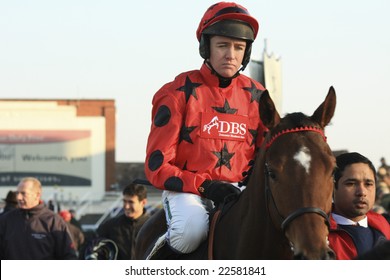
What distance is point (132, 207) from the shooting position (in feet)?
34.9

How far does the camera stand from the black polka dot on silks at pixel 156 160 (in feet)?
18.6

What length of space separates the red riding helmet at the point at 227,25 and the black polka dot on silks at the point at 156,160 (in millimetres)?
764

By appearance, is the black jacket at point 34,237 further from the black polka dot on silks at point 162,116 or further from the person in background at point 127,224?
the black polka dot on silks at point 162,116

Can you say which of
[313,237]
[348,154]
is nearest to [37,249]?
[348,154]

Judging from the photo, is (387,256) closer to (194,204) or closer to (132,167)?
(194,204)

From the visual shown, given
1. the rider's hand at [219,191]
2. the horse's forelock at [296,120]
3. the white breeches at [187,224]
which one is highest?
the horse's forelock at [296,120]

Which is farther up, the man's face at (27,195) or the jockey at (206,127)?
the jockey at (206,127)

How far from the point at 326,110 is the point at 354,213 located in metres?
0.65

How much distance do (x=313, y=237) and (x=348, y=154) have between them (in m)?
1.12

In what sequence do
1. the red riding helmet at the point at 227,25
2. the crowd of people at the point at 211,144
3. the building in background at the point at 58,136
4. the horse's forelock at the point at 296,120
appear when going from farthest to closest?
the building in background at the point at 58,136, the red riding helmet at the point at 227,25, the crowd of people at the point at 211,144, the horse's forelock at the point at 296,120

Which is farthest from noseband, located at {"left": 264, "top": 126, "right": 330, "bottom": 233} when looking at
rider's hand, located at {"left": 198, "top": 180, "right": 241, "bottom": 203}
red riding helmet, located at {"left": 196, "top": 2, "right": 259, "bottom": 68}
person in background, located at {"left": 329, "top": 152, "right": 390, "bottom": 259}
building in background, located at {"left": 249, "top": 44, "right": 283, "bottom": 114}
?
building in background, located at {"left": 249, "top": 44, "right": 283, "bottom": 114}

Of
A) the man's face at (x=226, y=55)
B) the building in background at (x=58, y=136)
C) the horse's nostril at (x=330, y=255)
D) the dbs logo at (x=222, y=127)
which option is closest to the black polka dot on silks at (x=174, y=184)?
the dbs logo at (x=222, y=127)

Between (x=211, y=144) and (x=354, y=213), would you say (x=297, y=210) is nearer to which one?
(x=354, y=213)

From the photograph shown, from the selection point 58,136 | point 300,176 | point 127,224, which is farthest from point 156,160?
point 58,136
